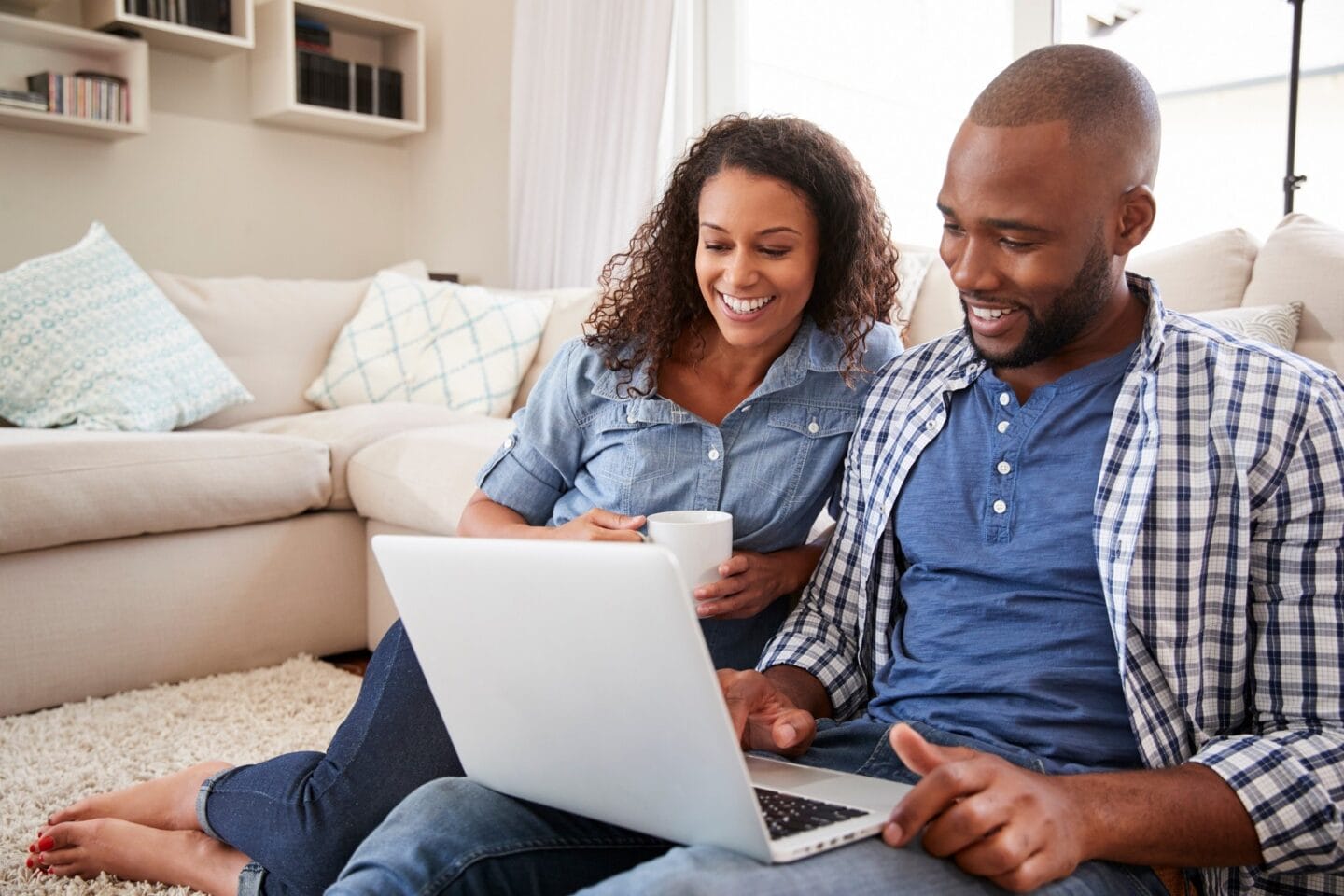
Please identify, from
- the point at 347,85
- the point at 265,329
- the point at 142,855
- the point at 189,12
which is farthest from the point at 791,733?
the point at 347,85

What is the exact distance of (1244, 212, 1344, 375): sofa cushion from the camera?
167 cm

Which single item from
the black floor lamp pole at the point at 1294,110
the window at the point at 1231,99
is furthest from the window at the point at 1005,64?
the black floor lamp pole at the point at 1294,110

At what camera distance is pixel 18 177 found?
3.55m

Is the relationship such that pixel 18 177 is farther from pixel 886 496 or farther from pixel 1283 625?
pixel 1283 625

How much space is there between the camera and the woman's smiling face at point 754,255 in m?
1.31

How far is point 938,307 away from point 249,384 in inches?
71.9

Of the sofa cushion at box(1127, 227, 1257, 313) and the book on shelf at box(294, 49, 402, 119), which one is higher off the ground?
the book on shelf at box(294, 49, 402, 119)

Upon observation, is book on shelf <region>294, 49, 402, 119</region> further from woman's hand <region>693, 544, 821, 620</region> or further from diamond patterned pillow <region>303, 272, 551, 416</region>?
woman's hand <region>693, 544, 821, 620</region>

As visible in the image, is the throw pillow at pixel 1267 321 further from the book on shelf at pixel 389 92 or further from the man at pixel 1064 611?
the book on shelf at pixel 389 92

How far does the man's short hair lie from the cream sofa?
31.8 inches

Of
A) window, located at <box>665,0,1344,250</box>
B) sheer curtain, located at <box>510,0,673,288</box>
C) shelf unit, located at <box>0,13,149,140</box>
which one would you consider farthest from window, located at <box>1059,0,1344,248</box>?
shelf unit, located at <box>0,13,149,140</box>

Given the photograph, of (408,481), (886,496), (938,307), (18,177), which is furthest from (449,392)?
(886,496)

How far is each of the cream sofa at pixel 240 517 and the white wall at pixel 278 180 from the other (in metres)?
1.54

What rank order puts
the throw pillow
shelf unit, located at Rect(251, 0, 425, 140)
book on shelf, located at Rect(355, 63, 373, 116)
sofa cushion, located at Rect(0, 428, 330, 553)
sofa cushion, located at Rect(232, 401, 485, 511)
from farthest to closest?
book on shelf, located at Rect(355, 63, 373, 116), shelf unit, located at Rect(251, 0, 425, 140), sofa cushion, located at Rect(232, 401, 485, 511), sofa cushion, located at Rect(0, 428, 330, 553), the throw pillow
